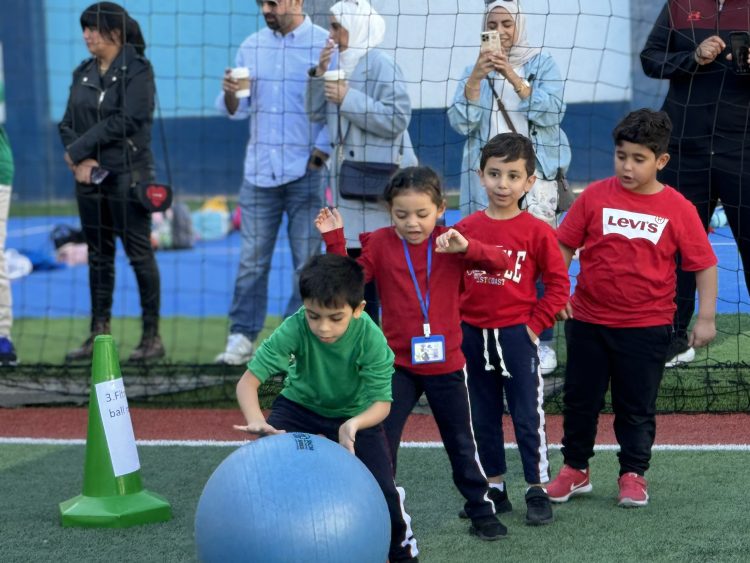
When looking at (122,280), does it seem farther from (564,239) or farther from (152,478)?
(564,239)

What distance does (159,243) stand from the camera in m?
15.3

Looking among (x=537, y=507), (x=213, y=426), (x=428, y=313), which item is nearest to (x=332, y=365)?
(x=428, y=313)

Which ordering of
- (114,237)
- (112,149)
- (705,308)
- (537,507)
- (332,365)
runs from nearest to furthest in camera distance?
(332,365) → (537,507) → (705,308) → (112,149) → (114,237)

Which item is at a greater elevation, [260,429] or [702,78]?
[702,78]

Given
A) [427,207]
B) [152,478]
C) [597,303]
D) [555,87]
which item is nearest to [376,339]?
[427,207]

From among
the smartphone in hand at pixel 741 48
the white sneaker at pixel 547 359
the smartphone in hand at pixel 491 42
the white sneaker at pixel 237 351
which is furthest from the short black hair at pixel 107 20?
the smartphone in hand at pixel 741 48

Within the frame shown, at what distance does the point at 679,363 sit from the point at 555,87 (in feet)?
5.66

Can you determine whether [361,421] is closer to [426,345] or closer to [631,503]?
[426,345]

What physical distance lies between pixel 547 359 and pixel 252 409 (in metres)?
3.06

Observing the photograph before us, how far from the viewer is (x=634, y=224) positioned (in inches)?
194

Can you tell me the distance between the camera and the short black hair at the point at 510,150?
189 inches

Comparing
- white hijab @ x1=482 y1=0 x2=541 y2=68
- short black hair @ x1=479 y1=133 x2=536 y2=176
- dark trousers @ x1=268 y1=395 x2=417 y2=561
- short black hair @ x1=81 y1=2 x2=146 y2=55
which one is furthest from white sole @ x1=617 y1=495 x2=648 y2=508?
short black hair @ x1=81 y1=2 x2=146 y2=55

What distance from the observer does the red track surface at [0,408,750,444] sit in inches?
239

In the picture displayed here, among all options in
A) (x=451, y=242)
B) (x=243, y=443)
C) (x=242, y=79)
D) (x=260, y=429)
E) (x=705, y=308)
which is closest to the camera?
(x=260, y=429)
